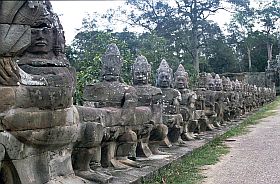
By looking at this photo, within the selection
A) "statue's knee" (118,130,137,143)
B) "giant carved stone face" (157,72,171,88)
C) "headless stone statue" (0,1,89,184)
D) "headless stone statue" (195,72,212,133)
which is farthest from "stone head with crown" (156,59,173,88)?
"headless stone statue" (0,1,89,184)

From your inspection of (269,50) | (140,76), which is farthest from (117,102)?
(269,50)

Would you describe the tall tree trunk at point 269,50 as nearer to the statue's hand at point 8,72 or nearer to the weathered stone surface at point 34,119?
A: the weathered stone surface at point 34,119

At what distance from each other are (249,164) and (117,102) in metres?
3.16

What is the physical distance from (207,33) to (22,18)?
158 ft

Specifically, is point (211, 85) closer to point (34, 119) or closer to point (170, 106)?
point (170, 106)

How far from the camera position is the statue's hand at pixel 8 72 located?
3.95 metres

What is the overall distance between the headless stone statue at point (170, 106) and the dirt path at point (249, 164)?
110cm

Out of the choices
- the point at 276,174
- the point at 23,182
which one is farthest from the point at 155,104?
the point at 23,182

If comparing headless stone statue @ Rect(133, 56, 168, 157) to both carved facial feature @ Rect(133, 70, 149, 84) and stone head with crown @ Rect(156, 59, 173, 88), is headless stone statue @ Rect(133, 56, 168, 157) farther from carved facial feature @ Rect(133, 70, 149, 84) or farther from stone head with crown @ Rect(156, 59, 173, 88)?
stone head with crown @ Rect(156, 59, 173, 88)

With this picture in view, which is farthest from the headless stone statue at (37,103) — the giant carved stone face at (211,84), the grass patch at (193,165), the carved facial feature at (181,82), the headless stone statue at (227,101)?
the headless stone statue at (227,101)

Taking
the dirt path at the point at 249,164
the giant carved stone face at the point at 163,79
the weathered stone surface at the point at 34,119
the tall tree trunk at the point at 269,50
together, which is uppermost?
the tall tree trunk at the point at 269,50

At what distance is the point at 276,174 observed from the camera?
7492mm

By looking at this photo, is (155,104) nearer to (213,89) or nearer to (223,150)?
(223,150)

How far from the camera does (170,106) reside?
9719 millimetres
